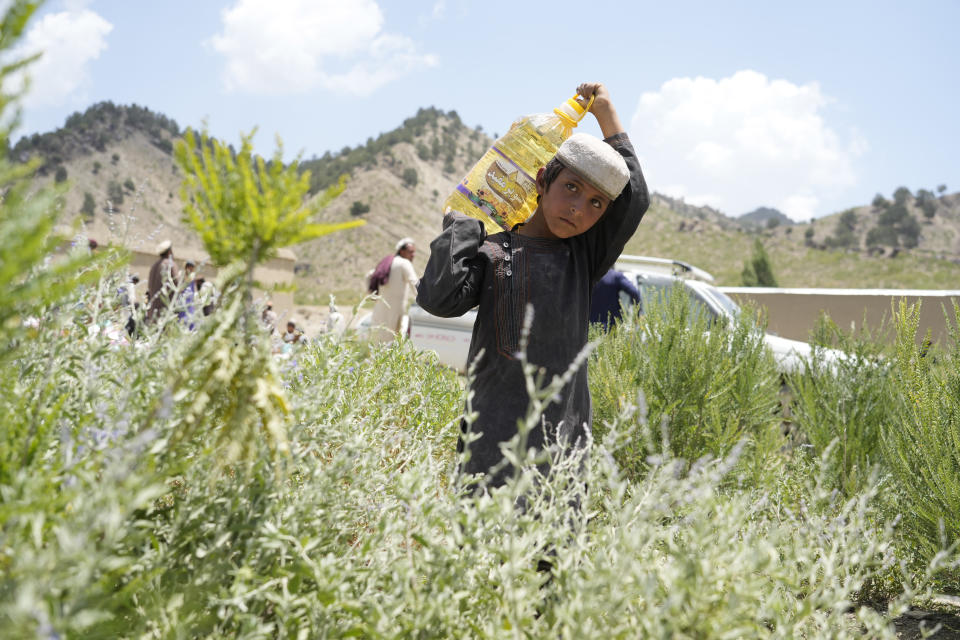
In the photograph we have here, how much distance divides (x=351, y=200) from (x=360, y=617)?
75860 millimetres

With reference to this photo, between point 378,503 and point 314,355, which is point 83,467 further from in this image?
point 314,355

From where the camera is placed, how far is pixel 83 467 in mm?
1195

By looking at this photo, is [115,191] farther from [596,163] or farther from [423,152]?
[596,163]

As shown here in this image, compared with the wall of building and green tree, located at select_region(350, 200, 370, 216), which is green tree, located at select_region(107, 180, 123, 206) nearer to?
green tree, located at select_region(350, 200, 370, 216)

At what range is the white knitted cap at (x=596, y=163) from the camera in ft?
6.88

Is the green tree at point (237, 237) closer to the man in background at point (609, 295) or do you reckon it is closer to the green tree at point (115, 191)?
the man in background at point (609, 295)

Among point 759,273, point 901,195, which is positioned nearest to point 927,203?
point 901,195

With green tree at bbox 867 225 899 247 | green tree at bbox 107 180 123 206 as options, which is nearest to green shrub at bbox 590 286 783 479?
green tree at bbox 867 225 899 247

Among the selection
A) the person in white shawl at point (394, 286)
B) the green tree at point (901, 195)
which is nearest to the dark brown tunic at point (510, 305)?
the person in white shawl at point (394, 286)

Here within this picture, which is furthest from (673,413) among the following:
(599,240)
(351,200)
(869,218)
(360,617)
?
(869,218)

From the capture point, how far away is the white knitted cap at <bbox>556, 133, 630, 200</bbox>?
2098mm

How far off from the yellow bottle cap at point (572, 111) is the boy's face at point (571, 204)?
60 centimetres

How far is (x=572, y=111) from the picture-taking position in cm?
275

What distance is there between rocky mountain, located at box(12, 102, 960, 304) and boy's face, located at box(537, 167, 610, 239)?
1805 inches
